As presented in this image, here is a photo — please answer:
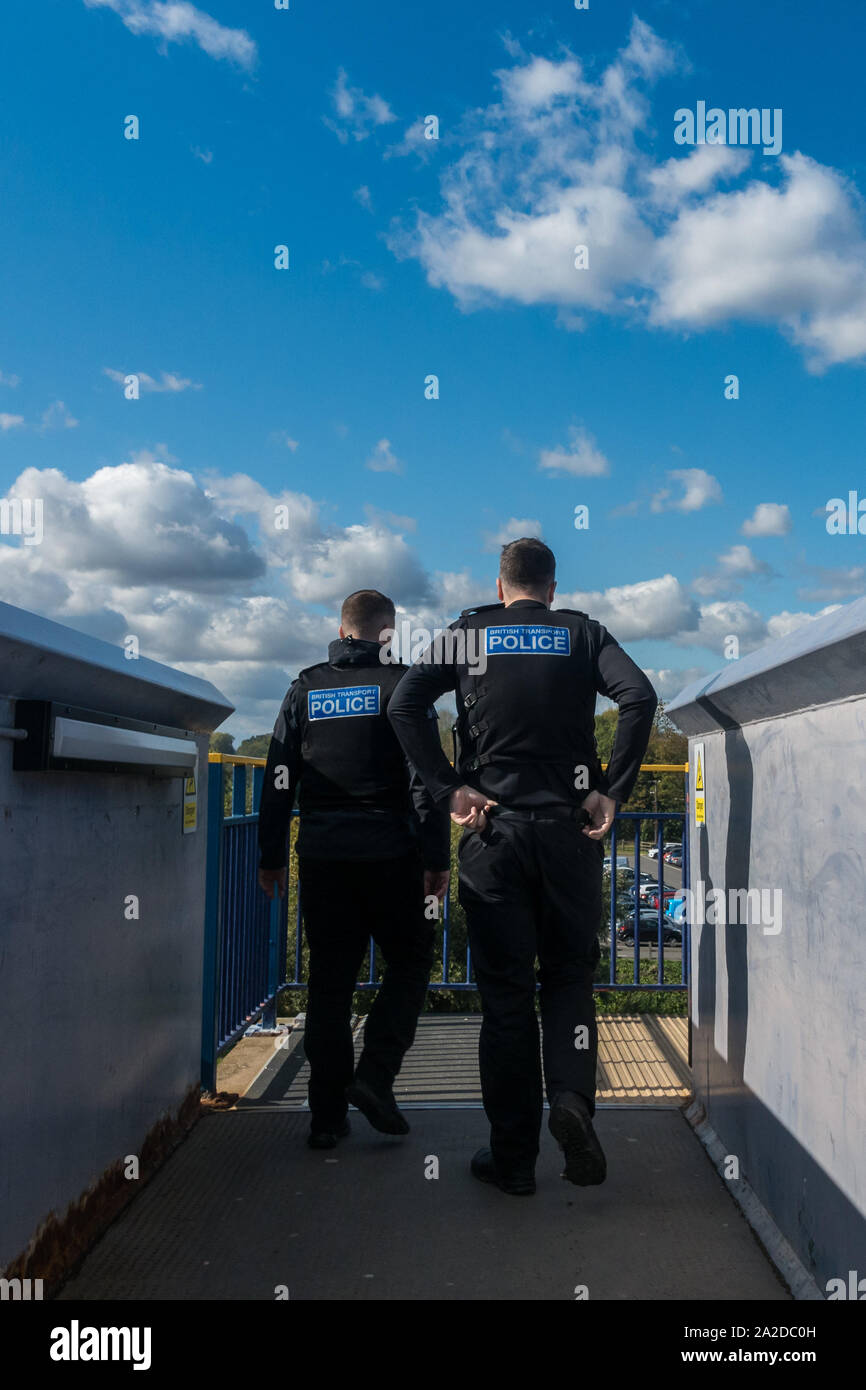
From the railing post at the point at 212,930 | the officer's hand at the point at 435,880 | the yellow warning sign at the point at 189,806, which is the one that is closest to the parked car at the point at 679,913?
the officer's hand at the point at 435,880

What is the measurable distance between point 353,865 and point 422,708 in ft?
2.28

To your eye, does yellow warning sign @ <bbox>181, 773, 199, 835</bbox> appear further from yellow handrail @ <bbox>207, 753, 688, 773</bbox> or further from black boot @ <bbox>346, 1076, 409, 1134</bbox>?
black boot @ <bbox>346, 1076, 409, 1134</bbox>

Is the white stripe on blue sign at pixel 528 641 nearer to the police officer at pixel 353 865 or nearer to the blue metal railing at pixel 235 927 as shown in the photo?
the police officer at pixel 353 865

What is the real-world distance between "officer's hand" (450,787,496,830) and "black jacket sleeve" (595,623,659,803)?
0.39m

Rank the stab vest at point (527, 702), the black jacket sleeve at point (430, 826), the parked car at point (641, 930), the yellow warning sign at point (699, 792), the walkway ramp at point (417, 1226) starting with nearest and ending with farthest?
the walkway ramp at point (417, 1226)
the stab vest at point (527, 702)
the black jacket sleeve at point (430, 826)
the yellow warning sign at point (699, 792)
the parked car at point (641, 930)

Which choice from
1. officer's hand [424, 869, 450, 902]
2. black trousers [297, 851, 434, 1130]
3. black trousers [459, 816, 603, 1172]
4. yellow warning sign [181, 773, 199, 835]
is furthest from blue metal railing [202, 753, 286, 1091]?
black trousers [459, 816, 603, 1172]

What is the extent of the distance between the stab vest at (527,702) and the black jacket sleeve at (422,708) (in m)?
0.07

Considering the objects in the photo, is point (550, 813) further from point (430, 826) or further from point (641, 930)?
point (641, 930)

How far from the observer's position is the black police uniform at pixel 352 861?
13.2 ft

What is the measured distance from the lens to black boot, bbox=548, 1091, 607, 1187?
3.18 m

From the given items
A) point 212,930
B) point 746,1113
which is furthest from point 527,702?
point 212,930
